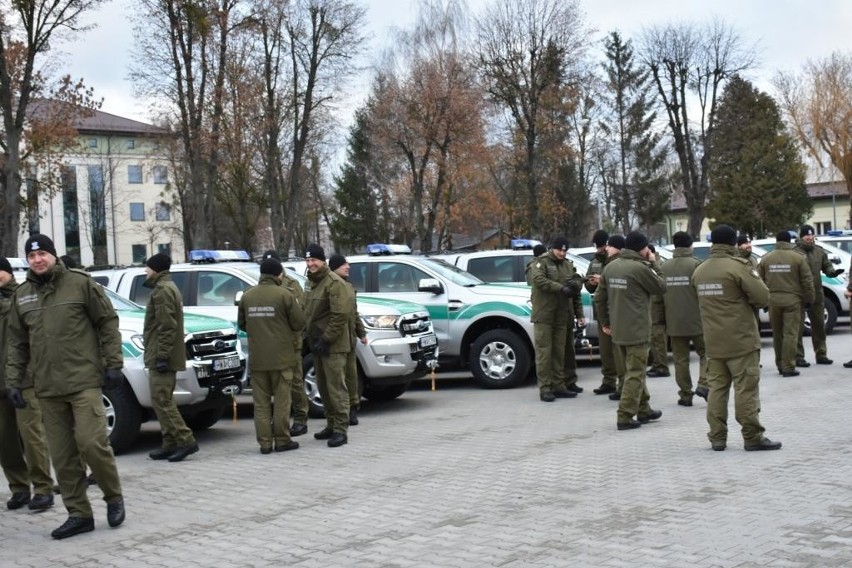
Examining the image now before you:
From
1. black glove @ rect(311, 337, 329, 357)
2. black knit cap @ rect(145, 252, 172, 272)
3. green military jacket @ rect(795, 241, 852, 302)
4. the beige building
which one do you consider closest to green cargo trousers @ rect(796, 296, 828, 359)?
green military jacket @ rect(795, 241, 852, 302)

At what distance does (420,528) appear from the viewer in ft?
21.1

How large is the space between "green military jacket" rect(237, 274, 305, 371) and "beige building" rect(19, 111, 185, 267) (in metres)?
57.1

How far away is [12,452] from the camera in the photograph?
7.66 m

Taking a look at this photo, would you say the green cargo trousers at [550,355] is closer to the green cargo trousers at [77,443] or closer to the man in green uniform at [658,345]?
the man in green uniform at [658,345]

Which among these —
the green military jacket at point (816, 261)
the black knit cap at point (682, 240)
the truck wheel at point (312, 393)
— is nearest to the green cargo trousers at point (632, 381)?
the black knit cap at point (682, 240)

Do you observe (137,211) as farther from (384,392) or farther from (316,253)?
(316,253)

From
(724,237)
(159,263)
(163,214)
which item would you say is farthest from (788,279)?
(163,214)

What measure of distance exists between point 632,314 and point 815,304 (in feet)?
18.6

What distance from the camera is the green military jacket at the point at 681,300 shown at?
11258mm

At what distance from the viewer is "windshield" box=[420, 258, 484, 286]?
1441cm

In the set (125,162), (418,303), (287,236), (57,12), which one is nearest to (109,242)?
(125,162)

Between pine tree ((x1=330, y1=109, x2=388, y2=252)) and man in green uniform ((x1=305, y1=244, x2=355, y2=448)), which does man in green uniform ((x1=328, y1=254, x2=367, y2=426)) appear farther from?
pine tree ((x1=330, y1=109, x2=388, y2=252))

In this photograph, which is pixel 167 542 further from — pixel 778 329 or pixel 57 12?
pixel 57 12

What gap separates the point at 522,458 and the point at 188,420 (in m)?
4.34
